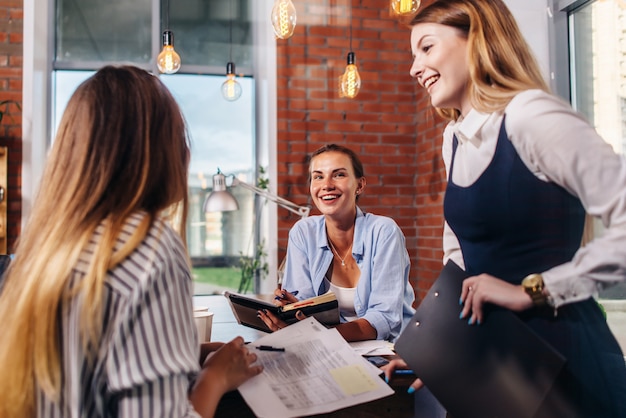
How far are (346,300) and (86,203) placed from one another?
4.04 feet

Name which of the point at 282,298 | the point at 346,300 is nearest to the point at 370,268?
the point at 346,300

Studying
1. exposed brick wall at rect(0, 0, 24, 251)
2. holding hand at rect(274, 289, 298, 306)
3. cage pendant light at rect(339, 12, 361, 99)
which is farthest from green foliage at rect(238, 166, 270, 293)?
holding hand at rect(274, 289, 298, 306)

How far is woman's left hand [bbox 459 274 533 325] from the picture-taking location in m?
0.82

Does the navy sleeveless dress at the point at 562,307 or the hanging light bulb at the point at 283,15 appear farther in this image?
the hanging light bulb at the point at 283,15

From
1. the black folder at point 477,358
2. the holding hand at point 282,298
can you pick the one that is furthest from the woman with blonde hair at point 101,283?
the holding hand at point 282,298

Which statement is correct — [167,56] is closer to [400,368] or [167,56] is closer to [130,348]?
[400,368]

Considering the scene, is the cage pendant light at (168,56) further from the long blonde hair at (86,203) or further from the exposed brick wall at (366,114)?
the long blonde hair at (86,203)

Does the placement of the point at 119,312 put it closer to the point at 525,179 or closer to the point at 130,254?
the point at 130,254

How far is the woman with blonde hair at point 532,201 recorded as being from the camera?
0.76 metres

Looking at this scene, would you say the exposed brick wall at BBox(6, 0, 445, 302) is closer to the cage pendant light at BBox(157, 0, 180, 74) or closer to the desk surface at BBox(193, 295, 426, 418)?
the cage pendant light at BBox(157, 0, 180, 74)

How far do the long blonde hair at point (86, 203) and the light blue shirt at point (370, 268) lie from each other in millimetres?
957

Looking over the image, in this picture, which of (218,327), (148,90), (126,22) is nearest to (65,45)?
(126,22)

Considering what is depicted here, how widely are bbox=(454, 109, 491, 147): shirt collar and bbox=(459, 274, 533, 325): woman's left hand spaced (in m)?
0.22

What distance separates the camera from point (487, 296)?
33.5 inches
